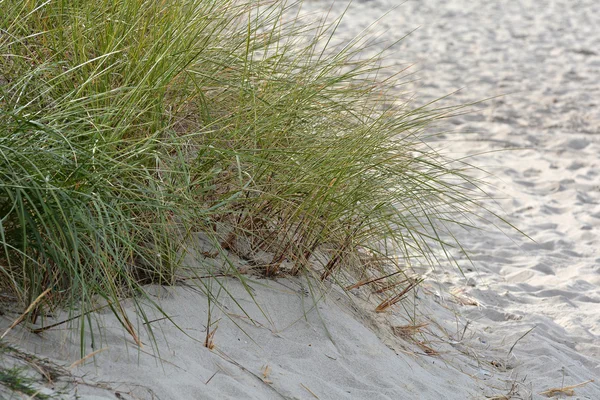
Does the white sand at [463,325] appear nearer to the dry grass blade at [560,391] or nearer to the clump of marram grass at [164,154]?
the dry grass blade at [560,391]

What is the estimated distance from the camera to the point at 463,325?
8.93ft

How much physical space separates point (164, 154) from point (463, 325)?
1307 millimetres

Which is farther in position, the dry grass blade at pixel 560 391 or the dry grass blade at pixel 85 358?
the dry grass blade at pixel 560 391

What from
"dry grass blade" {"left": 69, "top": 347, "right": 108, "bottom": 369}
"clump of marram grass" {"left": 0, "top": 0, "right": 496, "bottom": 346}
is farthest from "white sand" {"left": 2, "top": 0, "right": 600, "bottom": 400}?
"clump of marram grass" {"left": 0, "top": 0, "right": 496, "bottom": 346}

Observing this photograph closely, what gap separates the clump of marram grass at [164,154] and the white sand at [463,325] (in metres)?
0.13

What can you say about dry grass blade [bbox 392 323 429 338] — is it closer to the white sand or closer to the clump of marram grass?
the white sand

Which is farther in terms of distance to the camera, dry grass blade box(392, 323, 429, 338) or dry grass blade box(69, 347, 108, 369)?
dry grass blade box(392, 323, 429, 338)

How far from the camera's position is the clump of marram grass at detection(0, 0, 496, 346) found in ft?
5.50

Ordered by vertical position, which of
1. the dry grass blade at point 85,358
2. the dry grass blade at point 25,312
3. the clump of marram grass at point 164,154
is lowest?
the dry grass blade at point 85,358

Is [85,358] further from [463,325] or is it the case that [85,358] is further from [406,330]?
[463,325]

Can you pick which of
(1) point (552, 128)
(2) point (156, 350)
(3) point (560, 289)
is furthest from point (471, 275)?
(1) point (552, 128)

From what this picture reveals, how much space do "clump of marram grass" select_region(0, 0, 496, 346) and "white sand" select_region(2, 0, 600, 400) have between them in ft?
0.44

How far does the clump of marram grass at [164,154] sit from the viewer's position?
1676 mm

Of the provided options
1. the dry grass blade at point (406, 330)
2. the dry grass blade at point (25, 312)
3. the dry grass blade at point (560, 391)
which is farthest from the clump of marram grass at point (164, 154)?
the dry grass blade at point (560, 391)
